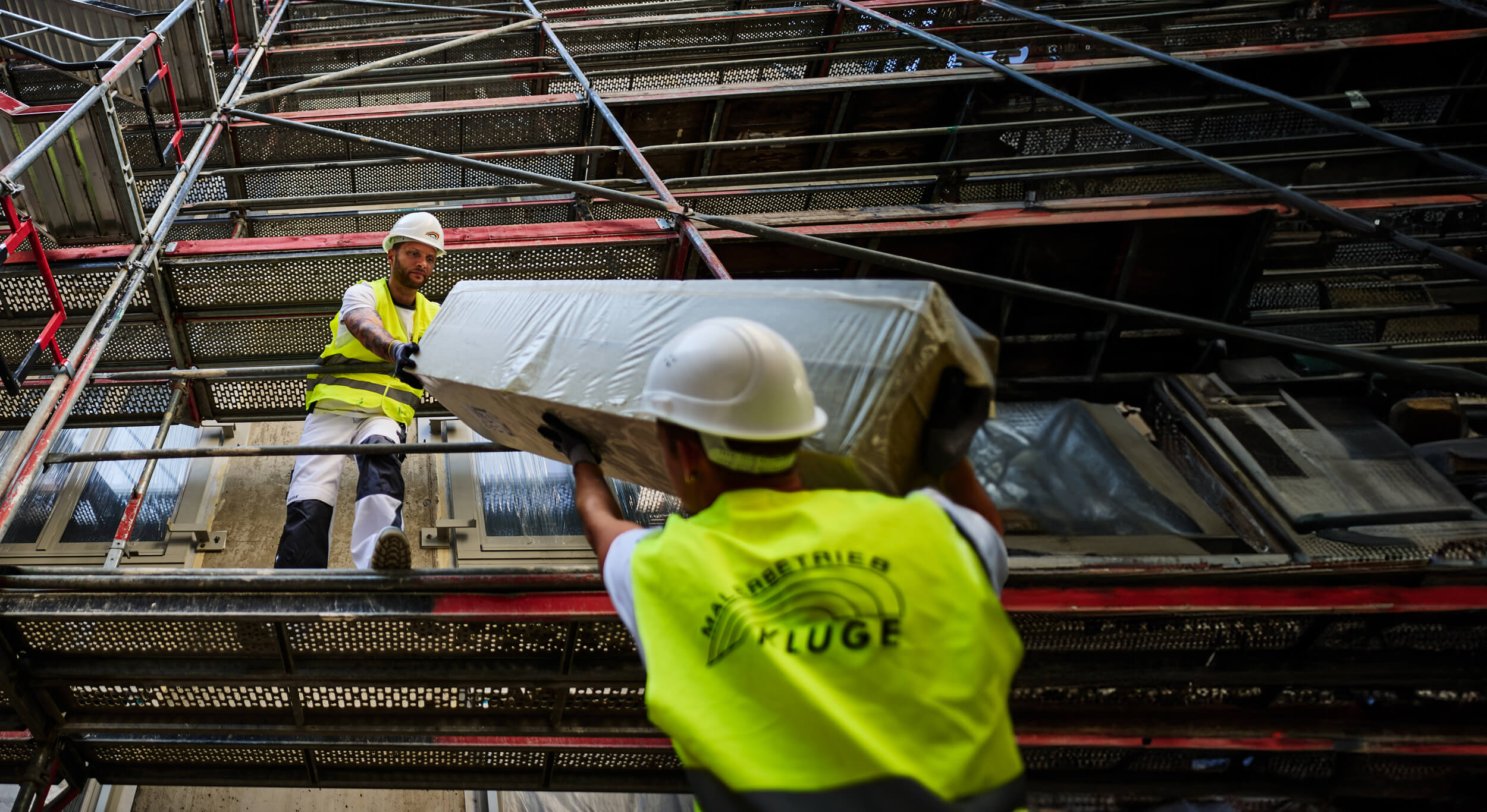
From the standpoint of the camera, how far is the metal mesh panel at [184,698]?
318cm

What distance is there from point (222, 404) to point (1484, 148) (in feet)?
30.9

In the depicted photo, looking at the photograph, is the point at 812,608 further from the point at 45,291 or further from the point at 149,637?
the point at 45,291

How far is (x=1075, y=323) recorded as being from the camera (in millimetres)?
4742

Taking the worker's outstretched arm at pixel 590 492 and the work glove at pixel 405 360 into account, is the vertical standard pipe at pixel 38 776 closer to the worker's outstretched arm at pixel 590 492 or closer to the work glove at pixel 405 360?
the work glove at pixel 405 360

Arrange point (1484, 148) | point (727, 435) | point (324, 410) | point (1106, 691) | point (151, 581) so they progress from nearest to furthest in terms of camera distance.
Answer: point (727, 435), point (151, 581), point (1106, 691), point (324, 410), point (1484, 148)

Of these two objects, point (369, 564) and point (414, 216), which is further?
point (414, 216)

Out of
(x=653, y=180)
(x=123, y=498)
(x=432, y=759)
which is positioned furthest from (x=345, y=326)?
(x=123, y=498)

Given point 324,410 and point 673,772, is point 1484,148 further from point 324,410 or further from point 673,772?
point 324,410

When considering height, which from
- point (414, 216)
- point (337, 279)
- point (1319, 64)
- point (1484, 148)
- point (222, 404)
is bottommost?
point (222, 404)

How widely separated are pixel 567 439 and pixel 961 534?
1.24m

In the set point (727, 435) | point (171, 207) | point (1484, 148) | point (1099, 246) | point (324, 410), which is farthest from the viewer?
point (1484, 148)

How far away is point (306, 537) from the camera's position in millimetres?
3498

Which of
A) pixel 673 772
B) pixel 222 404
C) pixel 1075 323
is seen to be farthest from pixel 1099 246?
pixel 222 404

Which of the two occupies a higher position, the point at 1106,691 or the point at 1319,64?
the point at 1319,64
